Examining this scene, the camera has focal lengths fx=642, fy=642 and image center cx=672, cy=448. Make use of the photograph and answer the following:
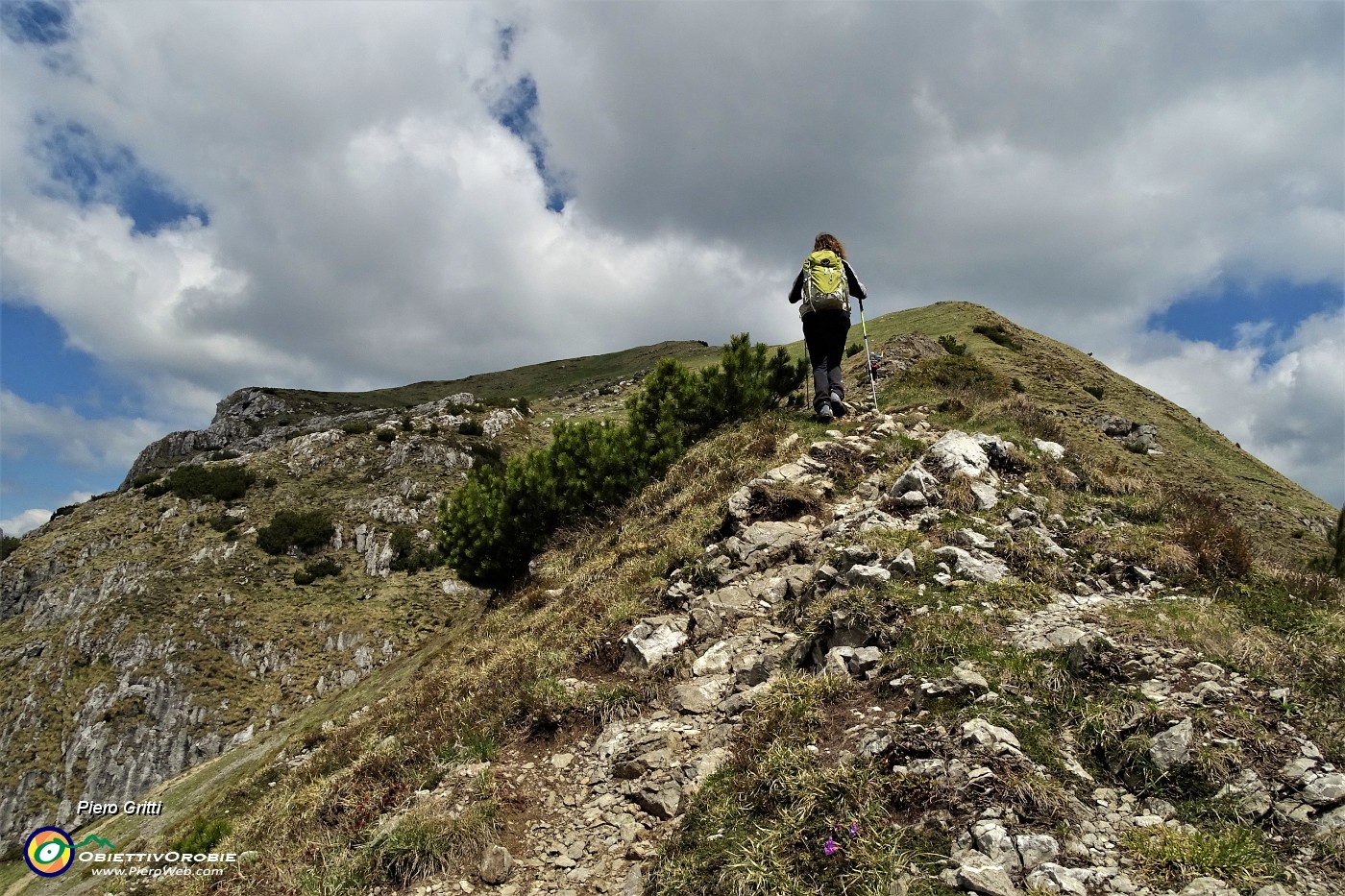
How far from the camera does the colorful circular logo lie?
382 inches

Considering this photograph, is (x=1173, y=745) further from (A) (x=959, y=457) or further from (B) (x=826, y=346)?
(B) (x=826, y=346)

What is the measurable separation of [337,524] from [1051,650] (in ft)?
176

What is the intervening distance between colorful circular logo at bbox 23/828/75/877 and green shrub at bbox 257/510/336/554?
136 feet

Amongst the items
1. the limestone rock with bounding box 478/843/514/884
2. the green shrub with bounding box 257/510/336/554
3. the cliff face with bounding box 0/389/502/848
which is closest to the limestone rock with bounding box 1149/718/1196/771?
the limestone rock with bounding box 478/843/514/884

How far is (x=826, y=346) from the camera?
14.1m

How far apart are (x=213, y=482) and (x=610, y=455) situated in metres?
52.8

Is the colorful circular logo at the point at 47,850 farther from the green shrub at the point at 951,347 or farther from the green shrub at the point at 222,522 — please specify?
the green shrub at the point at 222,522

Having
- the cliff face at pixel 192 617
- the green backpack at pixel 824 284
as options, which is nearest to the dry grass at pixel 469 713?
the green backpack at pixel 824 284

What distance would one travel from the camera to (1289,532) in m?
15.7

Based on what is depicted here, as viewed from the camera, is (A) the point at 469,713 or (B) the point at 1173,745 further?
(A) the point at 469,713

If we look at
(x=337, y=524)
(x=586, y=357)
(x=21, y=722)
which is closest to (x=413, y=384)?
(x=586, y=357)

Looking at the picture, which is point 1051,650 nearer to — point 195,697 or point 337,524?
point 195,697

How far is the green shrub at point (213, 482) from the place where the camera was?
54344 millimetres

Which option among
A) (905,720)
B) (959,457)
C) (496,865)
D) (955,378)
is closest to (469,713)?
(496,865)
